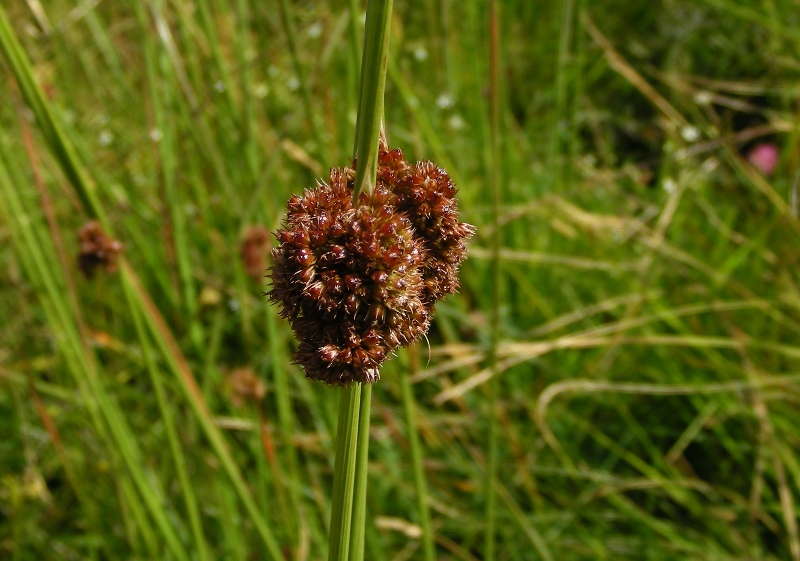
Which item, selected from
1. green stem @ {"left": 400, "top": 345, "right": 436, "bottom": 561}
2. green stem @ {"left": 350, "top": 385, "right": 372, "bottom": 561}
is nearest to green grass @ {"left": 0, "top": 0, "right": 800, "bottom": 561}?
green stem @ {"left": 400, "top": 345, "right": 436, "bottom": 561}

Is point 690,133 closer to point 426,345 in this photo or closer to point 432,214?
point 426,345

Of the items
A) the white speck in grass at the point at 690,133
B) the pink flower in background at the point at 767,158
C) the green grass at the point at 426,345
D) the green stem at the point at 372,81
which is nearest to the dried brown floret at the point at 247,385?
the green grass at the point at 426,345

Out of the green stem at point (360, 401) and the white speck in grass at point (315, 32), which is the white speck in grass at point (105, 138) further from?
the green stem at point (360, 401)

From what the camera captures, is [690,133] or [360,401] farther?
[690,133]

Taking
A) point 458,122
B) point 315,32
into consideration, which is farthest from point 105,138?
point 458,122

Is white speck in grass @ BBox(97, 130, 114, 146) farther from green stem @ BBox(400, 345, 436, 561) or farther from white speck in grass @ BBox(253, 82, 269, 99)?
green stem @ BBox(400, 345, 436, 561)

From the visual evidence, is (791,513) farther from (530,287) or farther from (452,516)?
(530,287)
